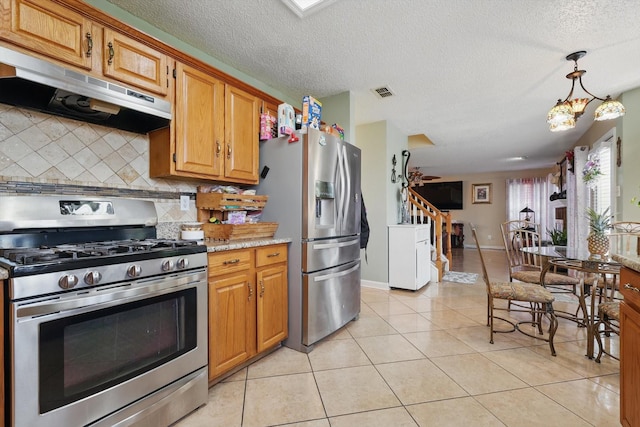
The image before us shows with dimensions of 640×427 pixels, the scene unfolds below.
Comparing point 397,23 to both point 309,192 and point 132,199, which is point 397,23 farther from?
point 132,199

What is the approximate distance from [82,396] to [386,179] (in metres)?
3.77

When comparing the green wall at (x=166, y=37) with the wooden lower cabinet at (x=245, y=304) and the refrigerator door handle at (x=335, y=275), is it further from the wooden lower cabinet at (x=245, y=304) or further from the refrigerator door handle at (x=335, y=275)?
the refrigerator door handle at (x=335, y=275)

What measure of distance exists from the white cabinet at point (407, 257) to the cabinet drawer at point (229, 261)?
8.52ft

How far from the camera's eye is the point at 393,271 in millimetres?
4086

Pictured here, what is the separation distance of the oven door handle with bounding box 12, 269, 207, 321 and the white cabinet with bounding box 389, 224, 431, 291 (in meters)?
3.05

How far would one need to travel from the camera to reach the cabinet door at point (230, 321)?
173 centimetres

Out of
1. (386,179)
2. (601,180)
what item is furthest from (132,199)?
(601,180)

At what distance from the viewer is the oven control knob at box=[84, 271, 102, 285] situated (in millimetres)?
1156

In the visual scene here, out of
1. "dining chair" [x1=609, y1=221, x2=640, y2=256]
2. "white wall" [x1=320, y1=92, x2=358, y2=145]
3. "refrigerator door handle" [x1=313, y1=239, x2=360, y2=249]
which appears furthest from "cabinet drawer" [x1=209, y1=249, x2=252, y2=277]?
"dining chair" [x1=609, y1=221, x2=640, y2=256]

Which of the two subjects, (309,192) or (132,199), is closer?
(132,199)

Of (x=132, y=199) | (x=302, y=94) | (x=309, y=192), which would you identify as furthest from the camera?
(x=302, y=94)

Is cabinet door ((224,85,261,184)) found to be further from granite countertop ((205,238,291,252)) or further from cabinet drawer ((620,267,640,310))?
cabinet drawer ((620,267,640,310))

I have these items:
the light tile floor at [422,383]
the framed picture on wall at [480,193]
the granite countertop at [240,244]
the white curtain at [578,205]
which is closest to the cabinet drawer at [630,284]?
the light tile floor at [422,383]

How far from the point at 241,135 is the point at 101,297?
4.84 ft
